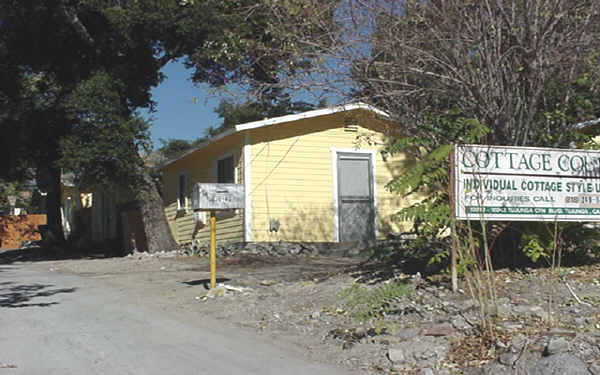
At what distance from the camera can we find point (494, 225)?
8102 millimetres

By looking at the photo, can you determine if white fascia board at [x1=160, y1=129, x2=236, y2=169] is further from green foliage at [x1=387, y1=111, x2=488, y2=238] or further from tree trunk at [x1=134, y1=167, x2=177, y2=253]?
green foliage at [x1=387, y1=111, x2=488, y2=238]

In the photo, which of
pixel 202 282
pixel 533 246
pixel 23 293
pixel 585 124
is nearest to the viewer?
pixel 533 246

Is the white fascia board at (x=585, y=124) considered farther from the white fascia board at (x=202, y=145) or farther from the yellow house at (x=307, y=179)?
the white fascia board at (x=202, y=145)

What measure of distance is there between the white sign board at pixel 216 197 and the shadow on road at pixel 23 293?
8.15 feet

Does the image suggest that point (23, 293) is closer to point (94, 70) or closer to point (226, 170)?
point (226, 170)

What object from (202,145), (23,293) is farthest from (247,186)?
(23,293)

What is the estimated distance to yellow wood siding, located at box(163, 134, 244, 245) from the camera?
53.1ft

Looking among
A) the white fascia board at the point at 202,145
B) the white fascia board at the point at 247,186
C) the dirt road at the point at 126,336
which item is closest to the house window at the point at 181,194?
the white fascia board at the point at 202,145

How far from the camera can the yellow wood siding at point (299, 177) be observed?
623 inches

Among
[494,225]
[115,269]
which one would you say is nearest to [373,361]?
[494,225]

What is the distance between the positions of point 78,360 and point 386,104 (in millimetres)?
5574

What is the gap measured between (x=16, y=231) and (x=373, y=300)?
97.2 feet

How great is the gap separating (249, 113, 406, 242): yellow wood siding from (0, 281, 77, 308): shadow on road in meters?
→ 5.87

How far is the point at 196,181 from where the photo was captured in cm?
1894
